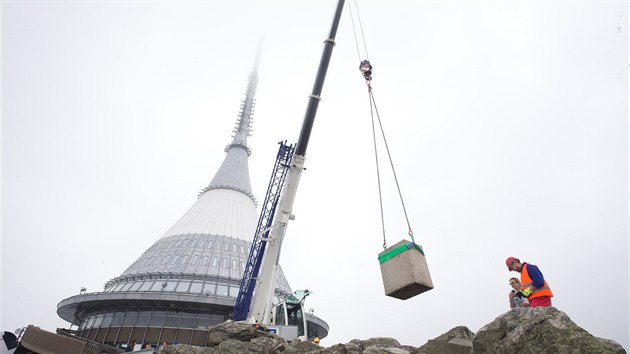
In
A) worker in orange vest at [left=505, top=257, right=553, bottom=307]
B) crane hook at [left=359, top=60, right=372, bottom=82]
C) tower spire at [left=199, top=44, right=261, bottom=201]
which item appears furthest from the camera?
tower spire at [left=199, top=44, right=261, bottom=201]

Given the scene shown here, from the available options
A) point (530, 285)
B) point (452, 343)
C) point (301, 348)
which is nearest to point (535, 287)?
point (530, 285)

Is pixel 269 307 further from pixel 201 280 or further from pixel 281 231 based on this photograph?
pixel 201 280

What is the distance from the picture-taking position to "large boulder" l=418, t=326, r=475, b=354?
5727 mm

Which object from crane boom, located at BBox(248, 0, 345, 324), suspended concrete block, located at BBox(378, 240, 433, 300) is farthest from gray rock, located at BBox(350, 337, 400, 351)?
crane boom, located at BBox(248, 0, 345, 324)

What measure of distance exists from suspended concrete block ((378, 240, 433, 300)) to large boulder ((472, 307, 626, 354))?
4.59 feet

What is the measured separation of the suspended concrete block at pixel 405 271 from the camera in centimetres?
622

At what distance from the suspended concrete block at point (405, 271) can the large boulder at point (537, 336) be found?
140 centimetres

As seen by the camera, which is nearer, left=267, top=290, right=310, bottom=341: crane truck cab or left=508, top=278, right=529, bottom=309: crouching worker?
left=508, top=278, right=529, bottom=309: crouching worker

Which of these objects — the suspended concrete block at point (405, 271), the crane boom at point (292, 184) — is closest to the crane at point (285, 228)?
the crane boom at point (292, 184)

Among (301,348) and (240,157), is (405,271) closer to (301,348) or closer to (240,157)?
(301,348)

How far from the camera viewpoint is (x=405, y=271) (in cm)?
630

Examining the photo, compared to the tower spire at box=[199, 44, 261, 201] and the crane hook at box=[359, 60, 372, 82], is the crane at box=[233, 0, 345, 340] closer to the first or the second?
the crane hook at box=[359, 60, 372, 82]

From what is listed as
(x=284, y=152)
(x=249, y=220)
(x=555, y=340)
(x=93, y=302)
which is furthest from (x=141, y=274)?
(x=555, y=340)

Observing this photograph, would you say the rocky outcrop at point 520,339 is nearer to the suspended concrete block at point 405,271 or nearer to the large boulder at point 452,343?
the large boulder at point 452,343
